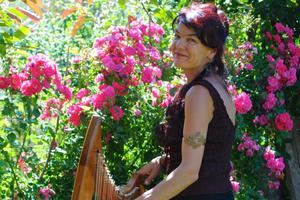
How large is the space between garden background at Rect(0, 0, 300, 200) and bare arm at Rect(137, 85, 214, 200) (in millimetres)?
1244

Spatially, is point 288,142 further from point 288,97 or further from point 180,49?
point 180,49

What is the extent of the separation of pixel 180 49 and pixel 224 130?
33cm

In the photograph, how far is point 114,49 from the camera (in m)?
4.14

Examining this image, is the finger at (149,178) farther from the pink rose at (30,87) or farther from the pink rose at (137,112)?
the pink rose at (137,112)

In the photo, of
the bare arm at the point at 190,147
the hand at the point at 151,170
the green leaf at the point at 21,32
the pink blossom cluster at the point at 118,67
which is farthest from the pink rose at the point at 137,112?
the bare arm at the point at 190,147

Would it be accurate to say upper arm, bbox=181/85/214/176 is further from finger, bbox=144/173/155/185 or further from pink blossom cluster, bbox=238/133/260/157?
pink blossom cluster, bbox=238/133/260/157

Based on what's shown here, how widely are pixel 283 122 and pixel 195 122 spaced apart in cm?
236

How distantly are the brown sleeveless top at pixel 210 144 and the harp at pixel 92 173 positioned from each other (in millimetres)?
279

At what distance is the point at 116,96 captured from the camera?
4.09 m

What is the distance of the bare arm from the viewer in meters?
2.43

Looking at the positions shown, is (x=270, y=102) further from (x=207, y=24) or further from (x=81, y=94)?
(x=207, y=24)

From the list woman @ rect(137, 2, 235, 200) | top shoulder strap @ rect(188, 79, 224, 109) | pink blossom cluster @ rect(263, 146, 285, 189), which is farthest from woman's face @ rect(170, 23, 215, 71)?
pink blossom cluster @ rect(263, 146, 285, 189)

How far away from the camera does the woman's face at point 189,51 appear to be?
2645mm

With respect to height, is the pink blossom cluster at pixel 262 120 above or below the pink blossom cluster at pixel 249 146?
above
